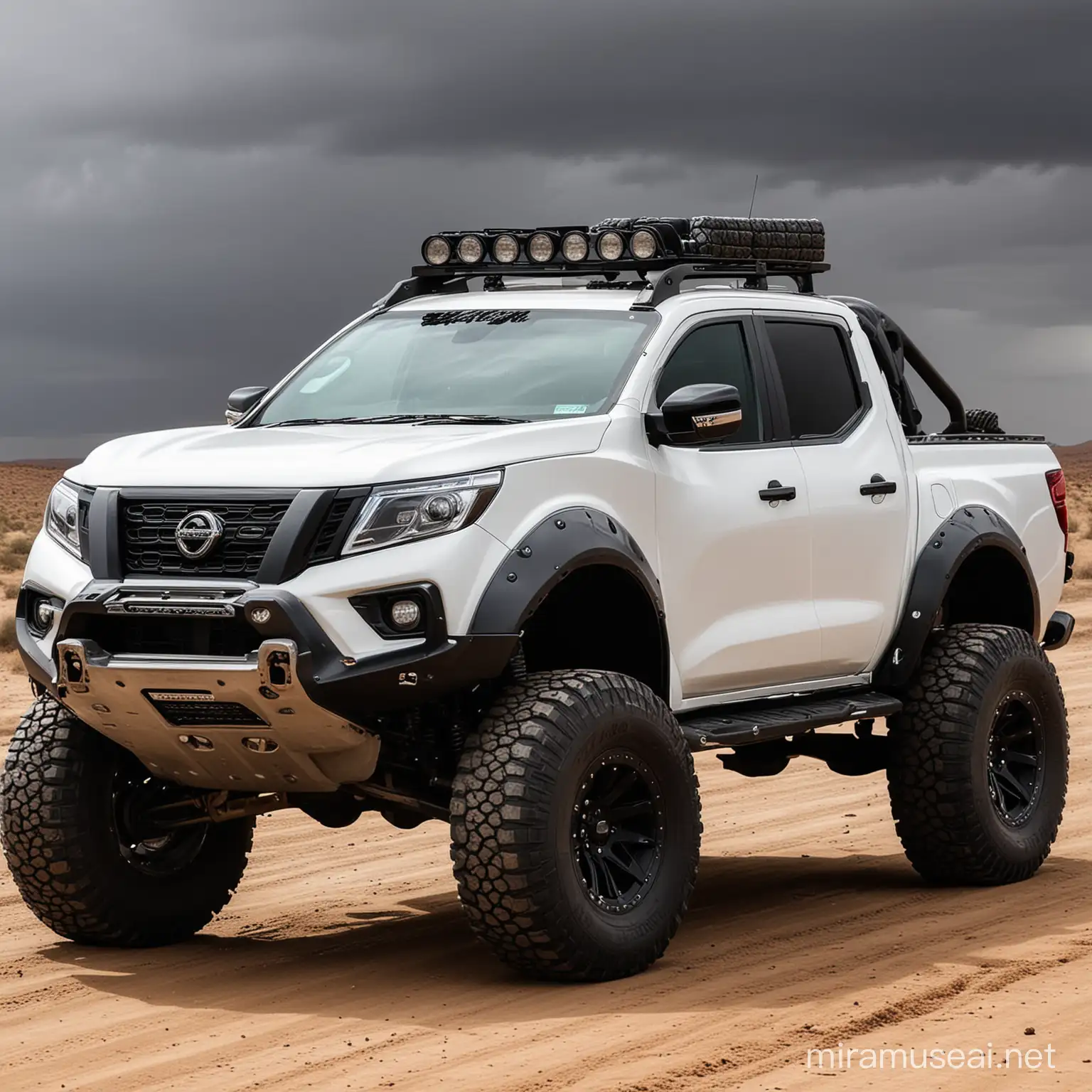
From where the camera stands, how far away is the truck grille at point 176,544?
259 inches

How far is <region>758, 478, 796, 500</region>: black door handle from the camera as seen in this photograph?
313 inches

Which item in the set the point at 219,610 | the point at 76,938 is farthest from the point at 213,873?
the point at 219,610

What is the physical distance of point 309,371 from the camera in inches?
332

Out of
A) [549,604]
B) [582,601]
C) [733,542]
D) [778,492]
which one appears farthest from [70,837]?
[778,492]

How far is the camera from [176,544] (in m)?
6.74

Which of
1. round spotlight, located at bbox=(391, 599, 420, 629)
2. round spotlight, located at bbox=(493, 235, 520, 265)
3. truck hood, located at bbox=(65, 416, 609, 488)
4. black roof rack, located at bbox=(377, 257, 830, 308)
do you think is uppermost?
round spotlight, located at bbox=(493, 235, 520, 265)

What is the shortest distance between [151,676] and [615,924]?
6.02ft

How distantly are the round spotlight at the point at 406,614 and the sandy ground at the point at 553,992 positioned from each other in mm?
1300

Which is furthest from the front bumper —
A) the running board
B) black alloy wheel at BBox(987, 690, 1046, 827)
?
black alloy wheel at BBox(987, 690, 1046, 827)

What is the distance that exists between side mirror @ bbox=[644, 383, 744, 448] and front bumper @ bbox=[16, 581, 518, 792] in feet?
4.08

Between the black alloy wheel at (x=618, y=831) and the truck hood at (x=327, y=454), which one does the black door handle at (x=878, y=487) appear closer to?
the truck hood at (x=327, y=454)

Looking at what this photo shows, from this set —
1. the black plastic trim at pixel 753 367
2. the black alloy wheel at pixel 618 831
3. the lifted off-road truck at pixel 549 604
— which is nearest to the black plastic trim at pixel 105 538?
the lifted off-road truck at pixel 549 604

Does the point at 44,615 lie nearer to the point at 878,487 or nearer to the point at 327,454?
the point at 327,454

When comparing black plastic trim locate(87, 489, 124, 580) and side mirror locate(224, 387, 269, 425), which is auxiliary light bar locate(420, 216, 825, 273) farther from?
black plastic trim locate(87, 489, 124, 580)
